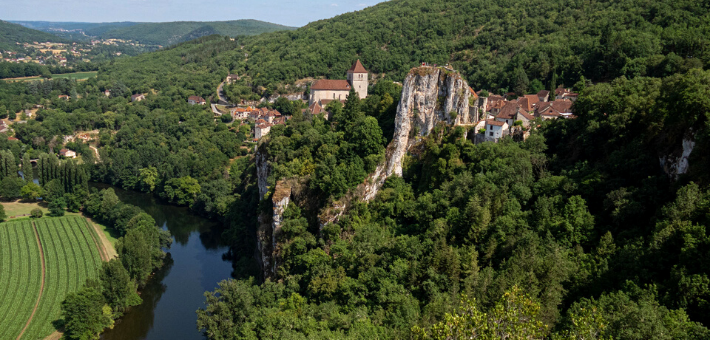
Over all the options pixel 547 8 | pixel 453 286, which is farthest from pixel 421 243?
pixel 547 8

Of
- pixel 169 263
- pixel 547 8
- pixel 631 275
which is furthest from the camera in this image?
pixel 547 8

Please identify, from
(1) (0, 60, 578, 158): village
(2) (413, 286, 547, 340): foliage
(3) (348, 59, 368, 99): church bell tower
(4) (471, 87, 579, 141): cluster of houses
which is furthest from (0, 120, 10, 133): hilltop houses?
(2) (413, 286, 547, 340): foliage

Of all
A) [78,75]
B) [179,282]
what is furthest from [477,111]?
[78,75]

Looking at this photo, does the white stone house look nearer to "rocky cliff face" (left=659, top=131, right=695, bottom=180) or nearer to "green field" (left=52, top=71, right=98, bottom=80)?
"rocky cliff face" (left=659, top=131, right=695, bottom=180)

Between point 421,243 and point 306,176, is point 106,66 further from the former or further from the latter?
point 421,243

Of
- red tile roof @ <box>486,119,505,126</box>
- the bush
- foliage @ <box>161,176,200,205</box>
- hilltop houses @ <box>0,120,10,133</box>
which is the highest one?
red tile roof @ <box>486,119,505,126</box>

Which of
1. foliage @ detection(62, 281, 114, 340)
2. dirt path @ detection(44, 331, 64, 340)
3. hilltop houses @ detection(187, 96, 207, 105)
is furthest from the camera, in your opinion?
hilltop houses @ detection(187, 96, 207, 105)
